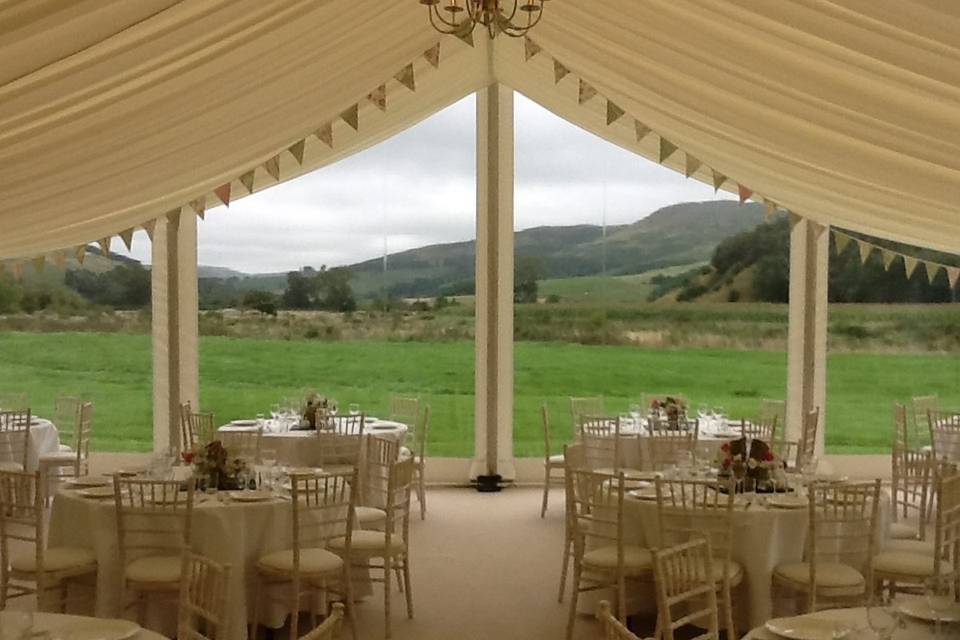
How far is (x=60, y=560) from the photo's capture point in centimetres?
584

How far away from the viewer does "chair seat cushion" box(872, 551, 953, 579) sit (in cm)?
586

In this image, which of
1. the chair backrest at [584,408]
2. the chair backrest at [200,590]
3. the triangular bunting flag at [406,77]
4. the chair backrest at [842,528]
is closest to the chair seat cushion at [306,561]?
the chair backrest at [200,590]

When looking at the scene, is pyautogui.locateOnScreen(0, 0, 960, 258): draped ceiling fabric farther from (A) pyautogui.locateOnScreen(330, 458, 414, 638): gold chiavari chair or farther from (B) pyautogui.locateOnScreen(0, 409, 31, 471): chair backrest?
(B) pyautogui.locateOnScreen(0, 409, 31, 471): chair backrest

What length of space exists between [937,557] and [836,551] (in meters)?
0.53

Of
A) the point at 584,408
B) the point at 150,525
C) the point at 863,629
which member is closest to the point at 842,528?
the point at 863,629

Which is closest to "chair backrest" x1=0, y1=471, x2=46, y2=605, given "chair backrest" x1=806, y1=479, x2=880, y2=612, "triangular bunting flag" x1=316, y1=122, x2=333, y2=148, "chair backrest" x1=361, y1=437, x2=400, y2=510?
"chair backrest" x1=361, y1=437, x2=400, y2=510

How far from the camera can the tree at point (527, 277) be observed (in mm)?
11227

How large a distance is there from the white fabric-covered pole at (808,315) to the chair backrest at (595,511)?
500 centimetres

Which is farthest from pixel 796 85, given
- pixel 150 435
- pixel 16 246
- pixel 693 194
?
pixel 150 435

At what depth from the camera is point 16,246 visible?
6.22m

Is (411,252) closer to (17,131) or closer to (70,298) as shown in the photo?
(70,298)

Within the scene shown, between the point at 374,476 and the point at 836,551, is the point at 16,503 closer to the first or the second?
the point at 374,476

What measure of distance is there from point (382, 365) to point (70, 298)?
3235 mm

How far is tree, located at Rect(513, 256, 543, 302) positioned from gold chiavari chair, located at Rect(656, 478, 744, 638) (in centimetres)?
534
